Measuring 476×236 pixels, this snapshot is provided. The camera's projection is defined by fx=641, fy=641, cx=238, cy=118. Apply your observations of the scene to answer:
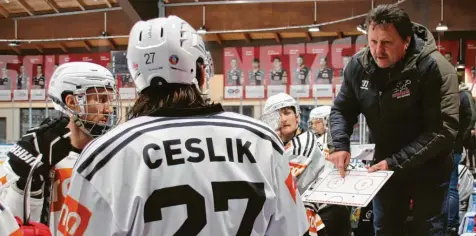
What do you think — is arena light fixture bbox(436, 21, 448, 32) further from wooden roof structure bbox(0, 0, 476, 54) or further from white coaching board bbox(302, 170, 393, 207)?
white coaching board bbox(302, 170, 393, 207)

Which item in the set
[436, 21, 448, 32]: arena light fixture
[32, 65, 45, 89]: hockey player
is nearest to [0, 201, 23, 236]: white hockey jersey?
[436, 21, 448, 32]: arena light fixture

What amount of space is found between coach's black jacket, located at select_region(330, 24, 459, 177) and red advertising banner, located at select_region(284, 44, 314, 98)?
9.53 m

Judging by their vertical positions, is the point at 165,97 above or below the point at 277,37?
below

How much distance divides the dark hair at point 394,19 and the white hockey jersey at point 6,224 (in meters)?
1.49

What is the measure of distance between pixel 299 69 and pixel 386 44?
34.4 ft

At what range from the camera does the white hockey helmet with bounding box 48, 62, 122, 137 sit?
263 centimetres

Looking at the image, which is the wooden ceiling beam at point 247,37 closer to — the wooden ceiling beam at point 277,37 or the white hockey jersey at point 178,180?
the wooden ceiling beam at point 277,37

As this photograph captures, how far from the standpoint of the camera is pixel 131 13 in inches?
447

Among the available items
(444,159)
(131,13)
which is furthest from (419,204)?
(131,13)

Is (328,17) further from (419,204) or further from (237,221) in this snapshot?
(237,221)

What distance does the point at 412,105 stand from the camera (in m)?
2.46

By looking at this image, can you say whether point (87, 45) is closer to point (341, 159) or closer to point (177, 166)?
point (341, 159)

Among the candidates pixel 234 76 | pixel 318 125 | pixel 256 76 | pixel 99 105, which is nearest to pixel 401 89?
pixel 99 105

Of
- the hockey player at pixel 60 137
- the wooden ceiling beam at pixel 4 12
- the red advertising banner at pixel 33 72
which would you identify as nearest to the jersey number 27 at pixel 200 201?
the hockey player at pixel 60 137
